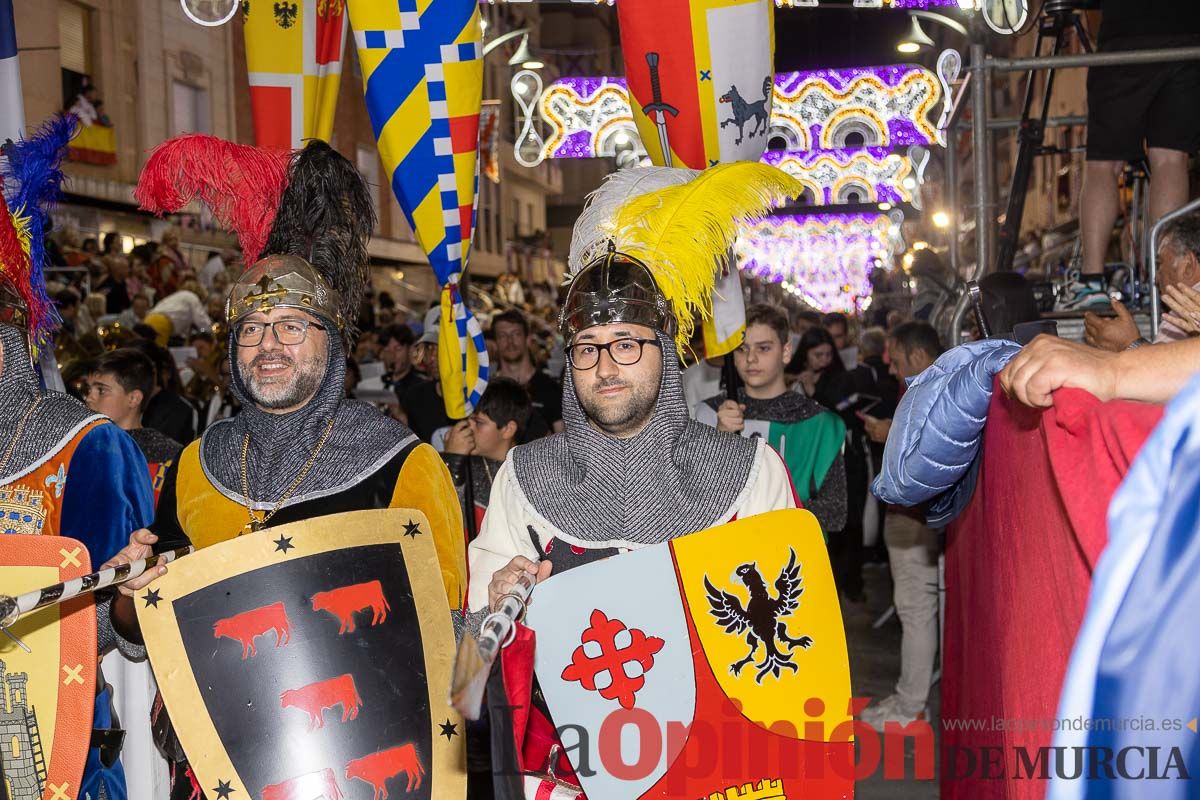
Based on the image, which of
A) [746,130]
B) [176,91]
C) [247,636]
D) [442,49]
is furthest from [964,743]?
[176,91]

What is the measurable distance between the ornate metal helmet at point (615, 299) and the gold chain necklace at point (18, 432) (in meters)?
1.31

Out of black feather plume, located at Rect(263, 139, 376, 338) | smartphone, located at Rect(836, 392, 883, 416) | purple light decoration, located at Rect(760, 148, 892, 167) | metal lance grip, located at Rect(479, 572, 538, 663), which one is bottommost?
smartphone, located at Rect(836, 392, 883, 416)

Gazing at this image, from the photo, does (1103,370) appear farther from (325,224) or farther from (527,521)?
(325,224)

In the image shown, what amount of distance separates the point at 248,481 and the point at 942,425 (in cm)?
160

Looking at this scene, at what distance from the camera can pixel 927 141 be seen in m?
9.34

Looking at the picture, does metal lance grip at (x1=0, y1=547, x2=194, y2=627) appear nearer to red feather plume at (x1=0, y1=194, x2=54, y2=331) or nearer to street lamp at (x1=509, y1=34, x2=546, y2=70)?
red feather plume at (x1=0, y1=194, x2=54, y2=331)

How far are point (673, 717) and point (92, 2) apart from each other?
1431 centimetres

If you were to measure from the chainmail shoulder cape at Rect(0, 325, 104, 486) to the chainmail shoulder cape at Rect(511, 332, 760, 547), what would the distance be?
112 cm

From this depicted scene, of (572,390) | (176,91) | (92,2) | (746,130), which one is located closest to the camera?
(572,390)

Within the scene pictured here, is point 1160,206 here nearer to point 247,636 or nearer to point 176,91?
point 247,636

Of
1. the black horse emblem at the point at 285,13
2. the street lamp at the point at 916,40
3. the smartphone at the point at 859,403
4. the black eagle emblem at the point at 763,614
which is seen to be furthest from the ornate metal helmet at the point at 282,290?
the street lamp at the point at 916,40

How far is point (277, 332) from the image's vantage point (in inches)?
114

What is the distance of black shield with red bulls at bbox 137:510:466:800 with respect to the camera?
2344 millimetres

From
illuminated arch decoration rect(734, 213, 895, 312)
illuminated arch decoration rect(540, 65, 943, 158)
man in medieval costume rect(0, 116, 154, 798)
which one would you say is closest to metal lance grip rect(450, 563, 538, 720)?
man in medieval costume rect(0, 116, 154, 798)
